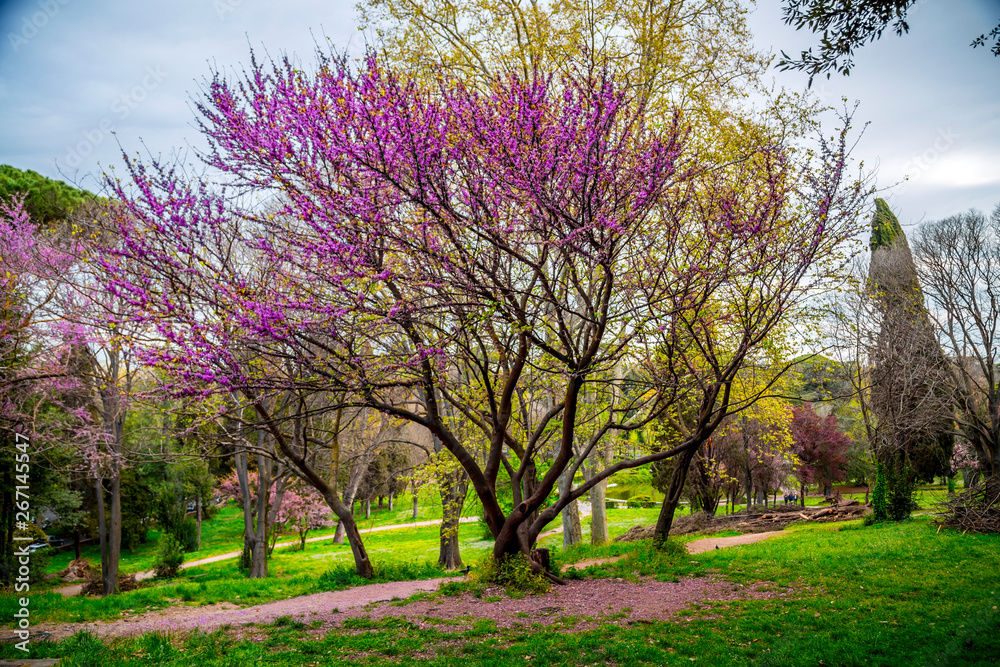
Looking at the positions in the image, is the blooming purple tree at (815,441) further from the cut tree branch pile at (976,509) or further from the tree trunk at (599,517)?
the tree trunk at (599,517)

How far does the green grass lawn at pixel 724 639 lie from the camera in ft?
16.0

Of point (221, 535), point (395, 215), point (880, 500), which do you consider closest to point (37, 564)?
point (395, 215)

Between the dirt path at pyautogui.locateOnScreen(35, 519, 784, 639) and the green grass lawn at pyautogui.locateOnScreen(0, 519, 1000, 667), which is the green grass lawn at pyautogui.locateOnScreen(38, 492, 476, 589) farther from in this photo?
the green grass lawn at pyautogui.locateOnScreen(0, 519, 1000, 667)

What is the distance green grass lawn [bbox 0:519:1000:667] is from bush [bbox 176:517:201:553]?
16.8 meters

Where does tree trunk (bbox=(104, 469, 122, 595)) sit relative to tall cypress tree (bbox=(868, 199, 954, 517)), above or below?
below

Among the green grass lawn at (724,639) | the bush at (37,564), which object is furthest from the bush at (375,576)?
the bush at (37,564)

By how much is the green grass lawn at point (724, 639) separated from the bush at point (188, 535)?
660 inches

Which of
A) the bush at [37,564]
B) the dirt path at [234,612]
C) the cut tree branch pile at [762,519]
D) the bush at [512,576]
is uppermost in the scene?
the bush at [512,576]

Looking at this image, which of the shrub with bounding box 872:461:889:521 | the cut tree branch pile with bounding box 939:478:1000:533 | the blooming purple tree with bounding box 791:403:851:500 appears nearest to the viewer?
the cut tree branch pile with bounding box 939:478:1000:533

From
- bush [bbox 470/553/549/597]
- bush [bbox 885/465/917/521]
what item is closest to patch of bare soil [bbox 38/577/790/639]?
bush [bbox 470/553/549/597]

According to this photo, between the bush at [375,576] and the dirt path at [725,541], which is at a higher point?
the bush at [375,576]

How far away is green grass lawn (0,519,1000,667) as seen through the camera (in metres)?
4.86

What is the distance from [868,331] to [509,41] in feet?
43.8

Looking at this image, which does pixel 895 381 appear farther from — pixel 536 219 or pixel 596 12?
pixel 536 219
